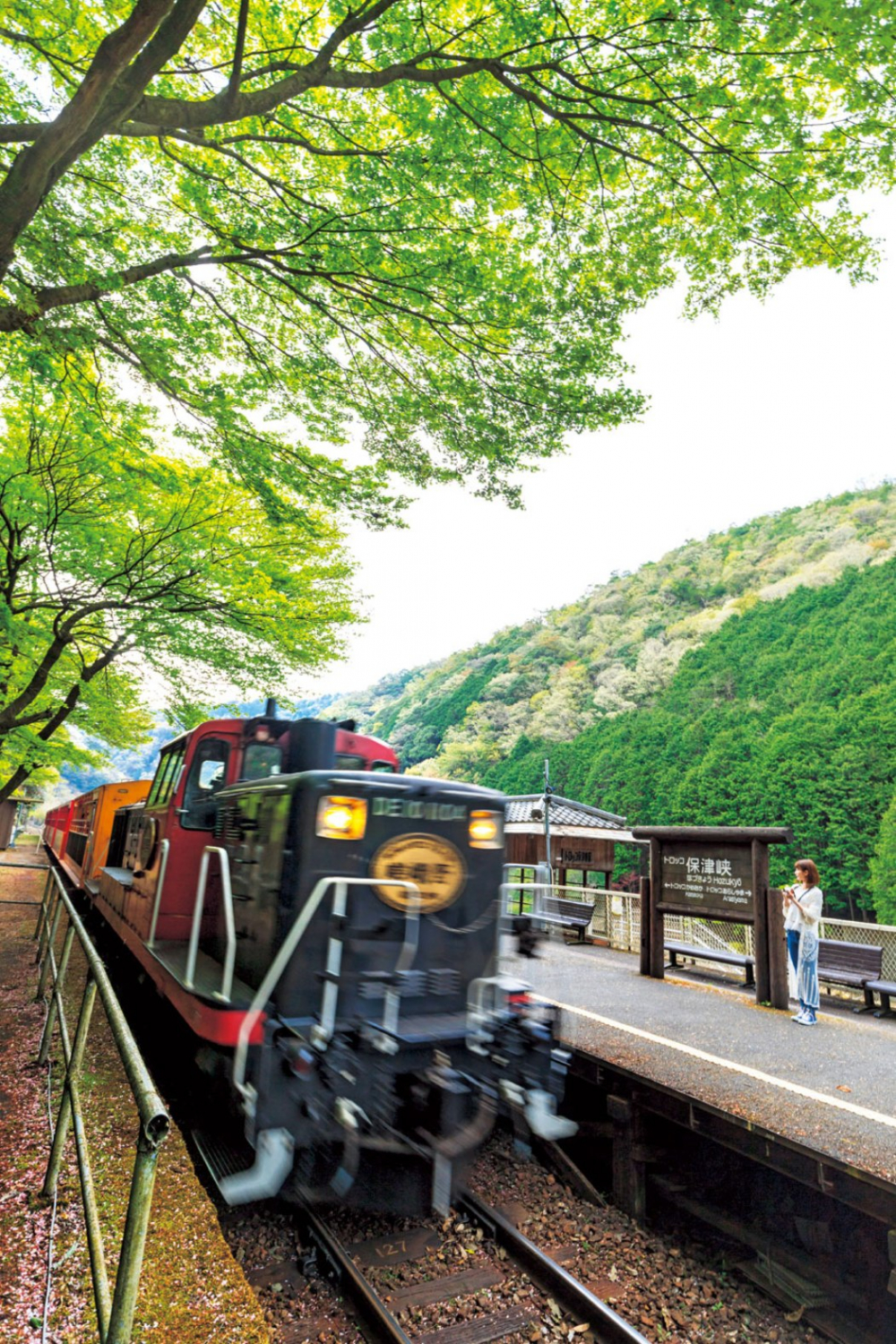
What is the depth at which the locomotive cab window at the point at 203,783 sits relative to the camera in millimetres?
5234

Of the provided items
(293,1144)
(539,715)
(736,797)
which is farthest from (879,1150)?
(539,715)

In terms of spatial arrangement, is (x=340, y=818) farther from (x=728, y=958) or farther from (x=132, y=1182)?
(x=728, y=958)

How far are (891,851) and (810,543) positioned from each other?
41091 millimetres

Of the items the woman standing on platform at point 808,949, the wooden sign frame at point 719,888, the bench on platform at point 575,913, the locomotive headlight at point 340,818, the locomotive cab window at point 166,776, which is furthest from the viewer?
the bench on platform at point 575,913

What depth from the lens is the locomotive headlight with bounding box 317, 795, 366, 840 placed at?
377 centimetres

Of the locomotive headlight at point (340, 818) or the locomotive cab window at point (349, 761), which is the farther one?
the locomotive cab window at point (349, 761)

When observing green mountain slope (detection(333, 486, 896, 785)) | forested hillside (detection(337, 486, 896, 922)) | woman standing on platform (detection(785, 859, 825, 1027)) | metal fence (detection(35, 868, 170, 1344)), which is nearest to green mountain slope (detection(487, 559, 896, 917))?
forested hillside (detection(337, 486, 896, 922))

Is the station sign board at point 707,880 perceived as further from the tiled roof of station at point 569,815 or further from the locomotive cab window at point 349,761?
the tiled roof of station at point 569,815

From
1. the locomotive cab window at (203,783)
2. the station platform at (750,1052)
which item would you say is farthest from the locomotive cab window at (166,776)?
the station platform at (750,1052)

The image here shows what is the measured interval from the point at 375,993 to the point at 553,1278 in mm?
1695

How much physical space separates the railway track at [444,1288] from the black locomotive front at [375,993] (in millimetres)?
263

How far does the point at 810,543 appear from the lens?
201 ft

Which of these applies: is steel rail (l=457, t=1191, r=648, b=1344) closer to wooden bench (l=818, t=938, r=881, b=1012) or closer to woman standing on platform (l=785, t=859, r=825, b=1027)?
woman standing on platform (l=785, t=859, r=825, b=1027)

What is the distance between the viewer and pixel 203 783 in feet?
17.7
